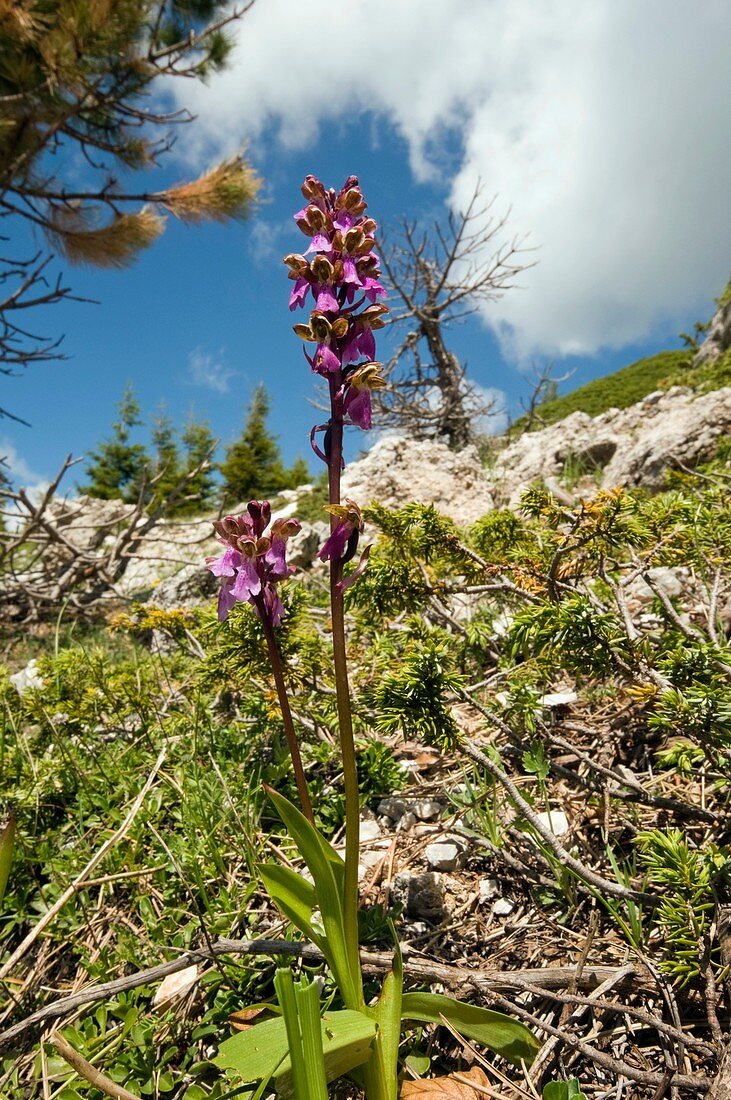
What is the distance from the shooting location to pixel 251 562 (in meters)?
1.17

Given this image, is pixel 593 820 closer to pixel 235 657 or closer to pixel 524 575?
pixel 524 575

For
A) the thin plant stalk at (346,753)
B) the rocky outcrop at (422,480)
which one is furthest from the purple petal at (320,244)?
the rocky outcrop at (422,480)

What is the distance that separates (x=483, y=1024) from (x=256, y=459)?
2333 cm

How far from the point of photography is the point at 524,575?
6.49 ft

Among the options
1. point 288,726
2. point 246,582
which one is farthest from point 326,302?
point 288,726

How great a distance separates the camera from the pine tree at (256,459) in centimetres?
2266

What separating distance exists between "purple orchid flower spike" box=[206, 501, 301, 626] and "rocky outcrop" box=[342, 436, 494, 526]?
412cm

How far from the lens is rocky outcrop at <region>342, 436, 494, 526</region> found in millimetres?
5574

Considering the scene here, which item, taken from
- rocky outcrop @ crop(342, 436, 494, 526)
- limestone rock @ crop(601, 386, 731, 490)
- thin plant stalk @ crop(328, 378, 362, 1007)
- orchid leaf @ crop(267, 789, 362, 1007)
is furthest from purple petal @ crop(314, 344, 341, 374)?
rocky outcrop @ crop(342, 436, 494, 526)

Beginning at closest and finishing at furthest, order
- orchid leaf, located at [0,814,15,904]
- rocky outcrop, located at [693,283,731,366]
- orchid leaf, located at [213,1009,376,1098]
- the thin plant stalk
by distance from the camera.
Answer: orchid leaf, located at [213,1009,376,1098]
the thin plant stalk
orchid leaf, located at [0,814,15,904]
rocky outcrop, located at [693,283,731,366]

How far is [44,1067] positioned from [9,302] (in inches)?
281

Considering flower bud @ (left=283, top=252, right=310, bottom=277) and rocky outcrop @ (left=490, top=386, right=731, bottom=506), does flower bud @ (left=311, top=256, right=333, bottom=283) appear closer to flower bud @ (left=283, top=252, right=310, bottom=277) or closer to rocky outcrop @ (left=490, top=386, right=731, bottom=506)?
flower bud @ (left=283, top=252, right=310, bottom=277)

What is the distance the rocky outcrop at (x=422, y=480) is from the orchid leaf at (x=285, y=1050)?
448 cm

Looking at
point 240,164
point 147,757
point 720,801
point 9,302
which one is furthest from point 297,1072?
point 240,164
